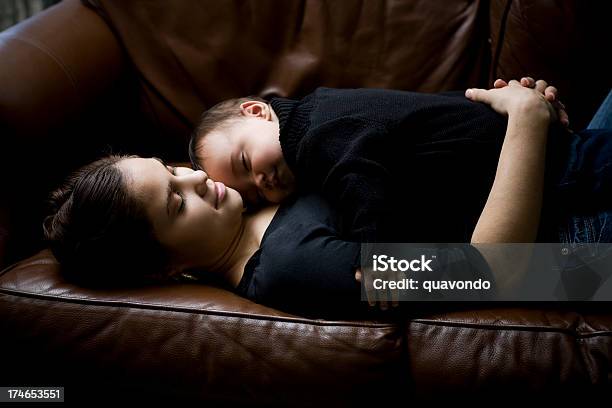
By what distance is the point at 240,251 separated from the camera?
119 centimetres

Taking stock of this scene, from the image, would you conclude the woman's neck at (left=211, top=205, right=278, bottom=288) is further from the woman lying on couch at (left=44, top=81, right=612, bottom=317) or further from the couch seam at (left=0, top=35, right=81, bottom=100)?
the couch seam at (left=0, top=35, right=81, bottom=100)

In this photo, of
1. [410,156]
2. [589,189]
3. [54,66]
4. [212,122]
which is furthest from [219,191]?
[589,189]

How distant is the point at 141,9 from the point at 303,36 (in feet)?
1.54

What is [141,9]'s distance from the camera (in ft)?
5.25

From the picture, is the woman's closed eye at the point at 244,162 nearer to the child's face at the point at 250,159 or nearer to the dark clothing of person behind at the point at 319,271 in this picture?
the child's face at the point at 250,159

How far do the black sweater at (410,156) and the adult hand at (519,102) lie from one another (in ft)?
0.08

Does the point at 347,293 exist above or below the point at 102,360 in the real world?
above

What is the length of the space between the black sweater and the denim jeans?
15 centimetres

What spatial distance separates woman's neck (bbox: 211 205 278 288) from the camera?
1.18m

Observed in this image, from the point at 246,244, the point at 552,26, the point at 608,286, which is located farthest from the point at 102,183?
the point at 552,26

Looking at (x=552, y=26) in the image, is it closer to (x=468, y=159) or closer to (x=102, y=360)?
(x=468, y=159)

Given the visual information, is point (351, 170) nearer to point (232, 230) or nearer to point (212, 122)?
point (232, 230)

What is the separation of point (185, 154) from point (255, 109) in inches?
17.7

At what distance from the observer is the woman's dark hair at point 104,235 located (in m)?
1.05
